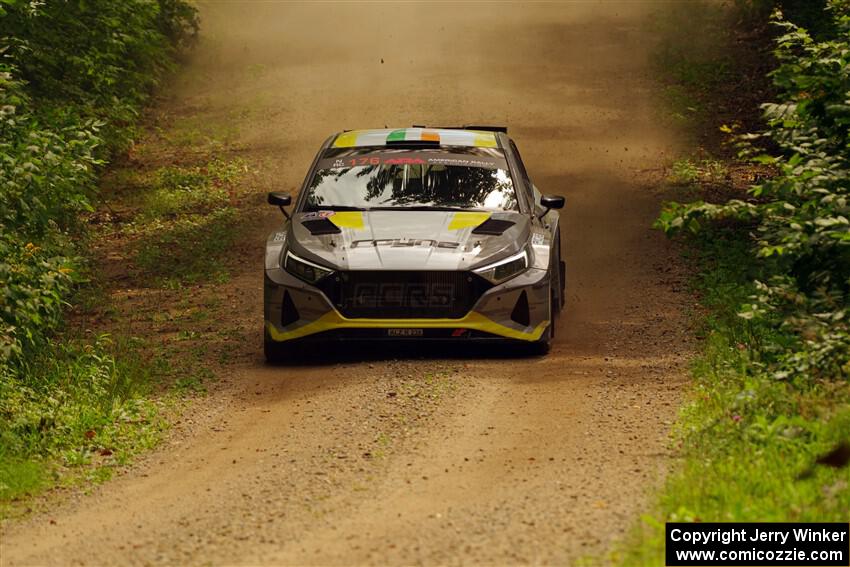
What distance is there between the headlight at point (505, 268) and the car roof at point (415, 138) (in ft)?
6.41

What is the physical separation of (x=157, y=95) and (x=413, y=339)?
18570 mm

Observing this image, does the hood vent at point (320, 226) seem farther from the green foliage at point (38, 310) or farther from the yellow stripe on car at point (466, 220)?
the green foliage at point (38, 310)

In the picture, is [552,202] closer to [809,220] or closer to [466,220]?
[466,220]

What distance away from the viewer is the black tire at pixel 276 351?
11.1m

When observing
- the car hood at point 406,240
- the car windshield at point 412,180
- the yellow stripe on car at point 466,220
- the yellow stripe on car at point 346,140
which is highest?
the yellow stripe on car at point 346,140

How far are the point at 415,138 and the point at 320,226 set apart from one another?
1740mm

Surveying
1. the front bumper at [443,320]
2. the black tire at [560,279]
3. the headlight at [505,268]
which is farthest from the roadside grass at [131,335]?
the black tire at [560,279]

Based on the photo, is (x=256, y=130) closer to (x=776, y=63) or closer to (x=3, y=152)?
(x=776, y=63)

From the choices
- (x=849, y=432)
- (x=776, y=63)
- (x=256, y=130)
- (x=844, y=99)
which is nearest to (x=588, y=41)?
(x=776, y=63)

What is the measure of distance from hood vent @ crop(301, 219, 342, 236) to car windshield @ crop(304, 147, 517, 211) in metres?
0.32

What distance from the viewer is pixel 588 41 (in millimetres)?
31906

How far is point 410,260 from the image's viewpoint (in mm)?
10648

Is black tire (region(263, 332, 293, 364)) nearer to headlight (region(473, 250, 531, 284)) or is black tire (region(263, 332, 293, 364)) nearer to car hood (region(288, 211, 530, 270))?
car hood (region(288, 211, 530, 270))

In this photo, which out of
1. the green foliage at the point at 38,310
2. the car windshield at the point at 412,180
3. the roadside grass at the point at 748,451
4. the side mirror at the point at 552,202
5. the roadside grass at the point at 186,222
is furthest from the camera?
the roadside grass at the point at 186,222
